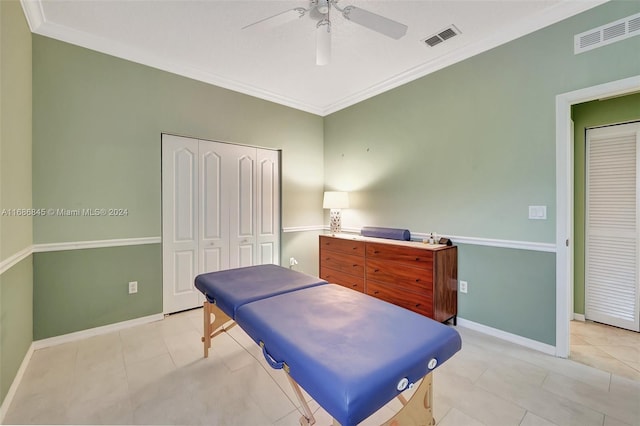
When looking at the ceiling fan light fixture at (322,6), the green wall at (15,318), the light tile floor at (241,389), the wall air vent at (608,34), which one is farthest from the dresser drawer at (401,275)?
the green wall at (15,318)

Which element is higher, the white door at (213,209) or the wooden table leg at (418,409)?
the white door at (213,209)

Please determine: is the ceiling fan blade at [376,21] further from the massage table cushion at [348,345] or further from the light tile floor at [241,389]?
the light tile floor at [241,389]

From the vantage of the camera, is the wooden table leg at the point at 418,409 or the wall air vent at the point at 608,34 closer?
the wooden table leg at the point at 418,409

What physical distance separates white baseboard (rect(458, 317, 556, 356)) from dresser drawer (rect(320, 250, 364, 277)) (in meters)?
1.18

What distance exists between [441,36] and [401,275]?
2329 millimetres

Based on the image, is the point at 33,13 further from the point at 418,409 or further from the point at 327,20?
the point at 418,409

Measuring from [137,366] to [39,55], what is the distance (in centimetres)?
278

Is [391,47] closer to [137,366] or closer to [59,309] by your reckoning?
[137,366]

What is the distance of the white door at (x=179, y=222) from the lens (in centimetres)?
304

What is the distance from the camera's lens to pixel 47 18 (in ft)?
7.46

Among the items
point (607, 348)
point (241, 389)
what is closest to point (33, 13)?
point (241, 389)

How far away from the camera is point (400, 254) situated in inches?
111

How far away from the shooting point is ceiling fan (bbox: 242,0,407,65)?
1.76 meters

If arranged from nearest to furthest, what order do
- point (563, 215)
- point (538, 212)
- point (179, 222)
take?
point (563, 215) → point (538, 212) → point (179, 222)
